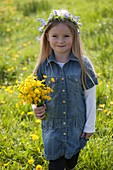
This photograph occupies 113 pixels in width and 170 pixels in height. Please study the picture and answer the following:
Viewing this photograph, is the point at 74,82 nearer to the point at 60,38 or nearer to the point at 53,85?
the point at 53,85

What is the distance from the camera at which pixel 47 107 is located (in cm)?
253

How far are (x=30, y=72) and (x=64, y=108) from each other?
2062 millimetres

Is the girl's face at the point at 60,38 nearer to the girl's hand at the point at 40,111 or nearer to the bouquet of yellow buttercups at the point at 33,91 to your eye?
the bouquet of yellow buttercups at the point at 33,91

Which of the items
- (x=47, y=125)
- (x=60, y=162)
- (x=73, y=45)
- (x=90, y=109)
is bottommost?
(x=60, y=162)

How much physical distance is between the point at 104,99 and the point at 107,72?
2.12 feet

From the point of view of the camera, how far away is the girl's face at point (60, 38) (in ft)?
7.81

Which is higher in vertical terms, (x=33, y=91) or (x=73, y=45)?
(x=73, y=45)

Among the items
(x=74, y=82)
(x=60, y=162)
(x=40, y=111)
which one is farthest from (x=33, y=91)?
(x=60, y=162)

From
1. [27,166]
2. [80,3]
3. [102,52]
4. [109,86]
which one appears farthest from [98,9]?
[27,166]

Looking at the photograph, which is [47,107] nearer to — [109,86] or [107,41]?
[109,86]

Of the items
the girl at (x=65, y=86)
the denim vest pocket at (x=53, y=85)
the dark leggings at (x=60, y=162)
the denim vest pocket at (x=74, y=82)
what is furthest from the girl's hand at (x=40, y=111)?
the dark leggings at (x=60, y=162)

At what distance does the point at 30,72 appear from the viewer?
14.7 feet

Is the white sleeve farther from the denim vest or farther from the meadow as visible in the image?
the meadow

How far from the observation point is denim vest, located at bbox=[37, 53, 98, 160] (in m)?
2.46
